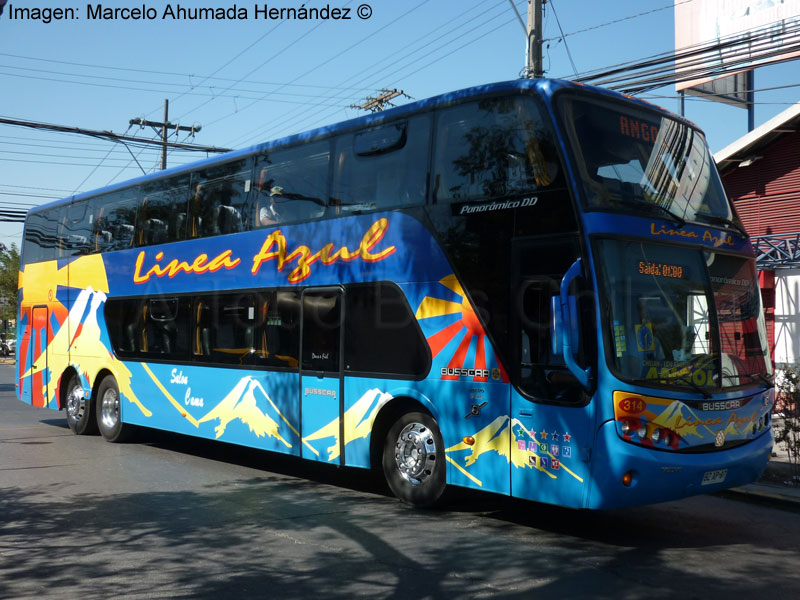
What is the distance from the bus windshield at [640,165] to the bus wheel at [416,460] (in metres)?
2.93

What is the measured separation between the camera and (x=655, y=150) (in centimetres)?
816

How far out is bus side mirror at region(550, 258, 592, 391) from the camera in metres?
7.02

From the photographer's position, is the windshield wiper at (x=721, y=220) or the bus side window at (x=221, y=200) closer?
the windshield wiper at (x=721, y=220)

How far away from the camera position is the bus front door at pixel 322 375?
9.84 meters

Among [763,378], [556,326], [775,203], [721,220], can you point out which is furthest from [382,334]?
[775,203]

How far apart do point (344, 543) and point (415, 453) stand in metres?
1.80

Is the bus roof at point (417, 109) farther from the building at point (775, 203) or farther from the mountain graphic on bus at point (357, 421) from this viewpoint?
the building at point (775, 203)

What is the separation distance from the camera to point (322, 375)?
395 inches

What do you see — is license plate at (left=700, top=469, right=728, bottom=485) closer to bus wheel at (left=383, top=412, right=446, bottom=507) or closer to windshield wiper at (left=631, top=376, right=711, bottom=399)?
windshield wiper at (left=631, top=376, right=711, bottom=399)

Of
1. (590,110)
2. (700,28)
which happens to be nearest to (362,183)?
(590,110)

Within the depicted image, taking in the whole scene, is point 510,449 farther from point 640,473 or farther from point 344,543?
point 344,543

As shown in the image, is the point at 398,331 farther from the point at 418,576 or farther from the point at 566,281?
the point at 418,576

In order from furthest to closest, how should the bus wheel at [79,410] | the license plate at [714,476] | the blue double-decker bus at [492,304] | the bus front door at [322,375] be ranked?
the bus wheel at [79,410], the bus front door at [322,375], the license plate at [714,476], the blue double-decker bus at [492,304]

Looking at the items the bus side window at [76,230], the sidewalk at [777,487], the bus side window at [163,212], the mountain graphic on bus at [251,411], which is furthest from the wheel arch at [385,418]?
the bus side window at [76,230]
